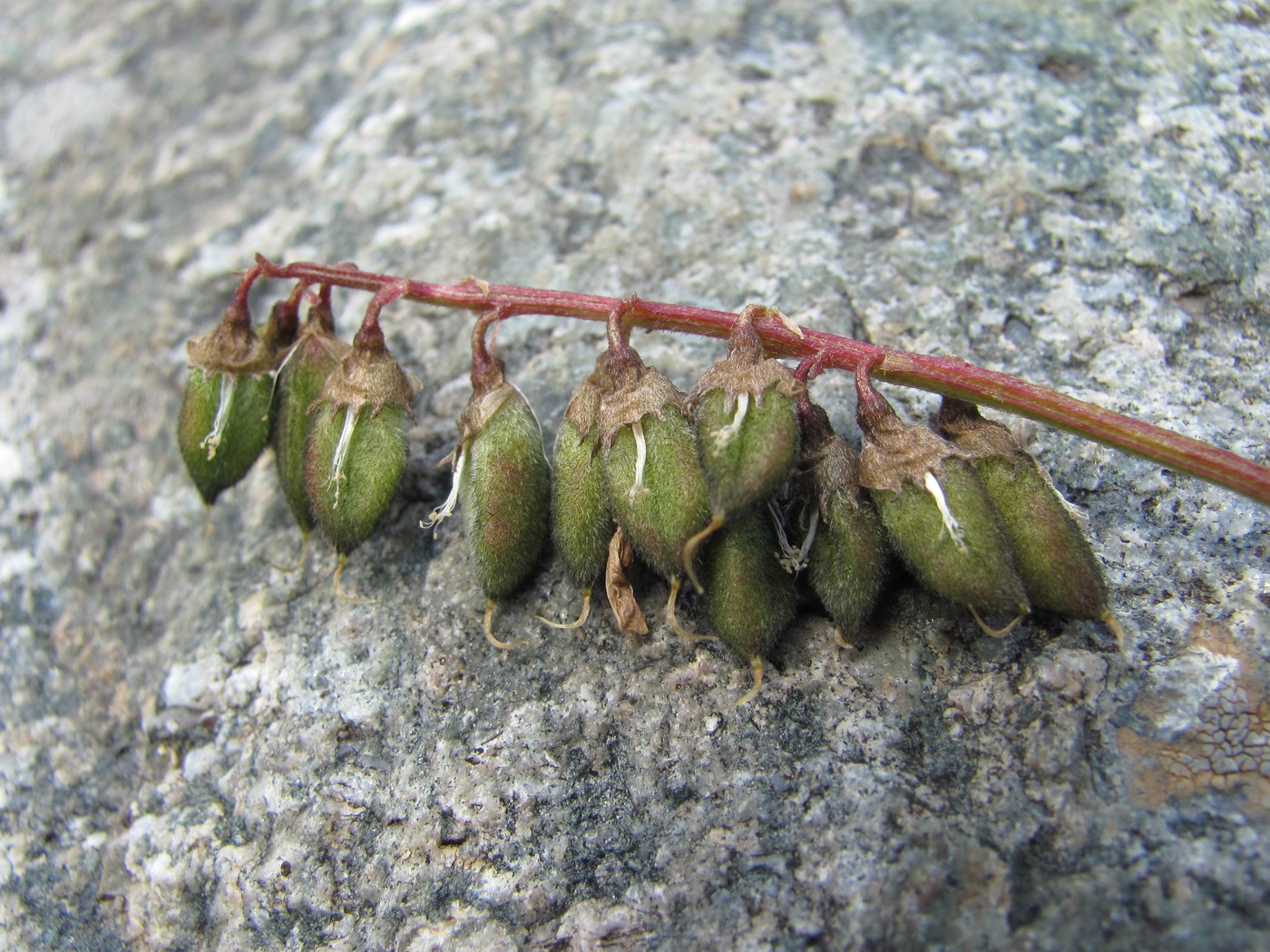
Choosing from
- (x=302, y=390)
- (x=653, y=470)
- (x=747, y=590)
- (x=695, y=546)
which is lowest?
(x=747, y=590)

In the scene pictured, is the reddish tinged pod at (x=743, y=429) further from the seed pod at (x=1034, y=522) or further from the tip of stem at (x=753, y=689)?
the seed pod at (x=1034, y=522)

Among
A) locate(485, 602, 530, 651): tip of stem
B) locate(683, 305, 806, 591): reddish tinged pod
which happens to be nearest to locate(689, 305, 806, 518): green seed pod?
locate(683, 305, 806, 591): reddish tinged pod

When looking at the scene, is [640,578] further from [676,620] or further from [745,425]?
[745,425]

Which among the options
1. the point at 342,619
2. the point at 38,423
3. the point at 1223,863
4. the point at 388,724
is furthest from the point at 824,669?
the point at 38,423

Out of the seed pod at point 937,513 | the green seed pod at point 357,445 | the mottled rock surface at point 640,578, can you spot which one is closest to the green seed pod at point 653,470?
the mottled rock surface at point 640,578

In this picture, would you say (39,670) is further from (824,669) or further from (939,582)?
(939,582)

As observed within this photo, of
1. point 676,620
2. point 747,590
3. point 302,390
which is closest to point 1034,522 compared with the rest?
point 747,590

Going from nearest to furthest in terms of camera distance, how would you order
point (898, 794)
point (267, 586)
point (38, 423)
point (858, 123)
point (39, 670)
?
point (898, 794) < point (267, 586) < point (39, 670) < point (858, 123) < point (38, 423)
